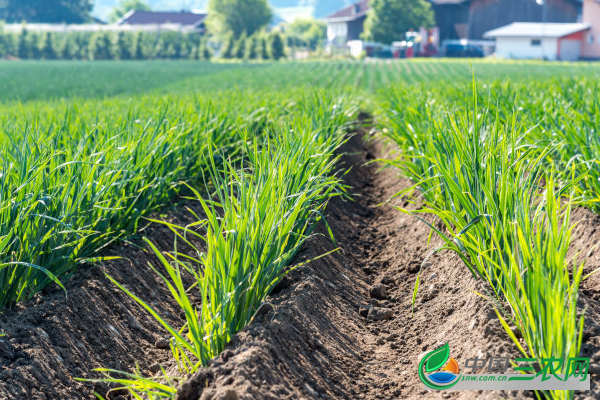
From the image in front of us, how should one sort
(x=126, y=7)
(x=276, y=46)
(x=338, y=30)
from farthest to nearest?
1. (x=126, y=7)
2. (x=338, y=30)
3. (x=276, y=46)

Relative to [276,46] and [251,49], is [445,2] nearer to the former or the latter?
[276,46]

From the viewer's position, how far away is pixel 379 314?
3.37 metres

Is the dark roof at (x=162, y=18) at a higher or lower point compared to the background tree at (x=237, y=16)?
higher

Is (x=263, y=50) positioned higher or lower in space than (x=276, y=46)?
lower

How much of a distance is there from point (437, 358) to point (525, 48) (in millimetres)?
56590

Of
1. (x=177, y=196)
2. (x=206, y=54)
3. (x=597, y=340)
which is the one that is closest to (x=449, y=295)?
(x=597, y=340)

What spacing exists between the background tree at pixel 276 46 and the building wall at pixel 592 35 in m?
25.4

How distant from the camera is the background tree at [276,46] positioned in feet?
187

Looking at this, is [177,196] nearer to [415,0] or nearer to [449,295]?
[449,295]

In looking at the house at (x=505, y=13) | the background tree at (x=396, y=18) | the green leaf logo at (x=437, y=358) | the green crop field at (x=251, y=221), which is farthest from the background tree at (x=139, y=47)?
the green leaf logo at (x=437, y=358)

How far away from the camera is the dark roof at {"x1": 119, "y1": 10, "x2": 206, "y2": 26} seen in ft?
300

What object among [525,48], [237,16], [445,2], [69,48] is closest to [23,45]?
[69,48]

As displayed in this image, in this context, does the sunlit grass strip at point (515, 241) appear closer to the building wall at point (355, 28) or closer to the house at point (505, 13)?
the house at point (505, 13)

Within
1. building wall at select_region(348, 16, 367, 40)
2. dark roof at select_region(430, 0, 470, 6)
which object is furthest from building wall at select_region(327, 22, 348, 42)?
dark roof at select_region(430, 0, 470, 6)
